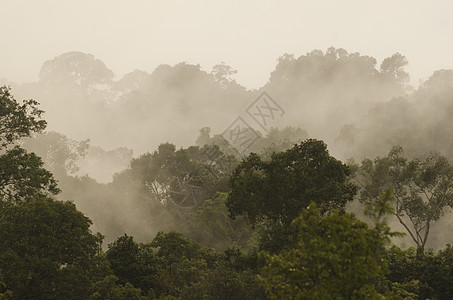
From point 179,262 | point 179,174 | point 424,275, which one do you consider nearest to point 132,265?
point 179,262

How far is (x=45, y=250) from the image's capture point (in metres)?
19.5

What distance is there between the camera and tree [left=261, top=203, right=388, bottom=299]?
970 centimetres

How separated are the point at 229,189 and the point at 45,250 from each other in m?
28.3

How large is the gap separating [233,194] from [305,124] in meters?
60.3

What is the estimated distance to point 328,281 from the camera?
32.3 feet

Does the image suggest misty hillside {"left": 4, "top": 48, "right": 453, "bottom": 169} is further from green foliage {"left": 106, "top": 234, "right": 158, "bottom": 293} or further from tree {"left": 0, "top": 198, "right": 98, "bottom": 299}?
tree {"left": 0, "top": 198, "right": 98, "bottom": 299}

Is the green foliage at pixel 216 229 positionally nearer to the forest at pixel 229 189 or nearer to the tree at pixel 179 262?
the forest at pixel 229 189

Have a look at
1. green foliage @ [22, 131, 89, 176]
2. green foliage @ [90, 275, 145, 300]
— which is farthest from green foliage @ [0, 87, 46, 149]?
green foliage @ [22, 131, 89, 176]

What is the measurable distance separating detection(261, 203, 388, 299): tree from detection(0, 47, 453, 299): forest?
4 centimetres

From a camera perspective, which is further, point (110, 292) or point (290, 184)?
point (290, 184)

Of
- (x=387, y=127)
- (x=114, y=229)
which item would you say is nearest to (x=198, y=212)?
(x=114, y=229)

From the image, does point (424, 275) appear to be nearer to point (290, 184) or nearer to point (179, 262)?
point (290, 184)

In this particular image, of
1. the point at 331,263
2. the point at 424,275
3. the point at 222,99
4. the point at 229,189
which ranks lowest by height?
the point at 331,263

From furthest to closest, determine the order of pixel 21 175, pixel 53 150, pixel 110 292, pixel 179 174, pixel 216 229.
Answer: pixel 53 150, pixel 179 174, pixel 216 229, pixel 21 175, pixel 110 292
